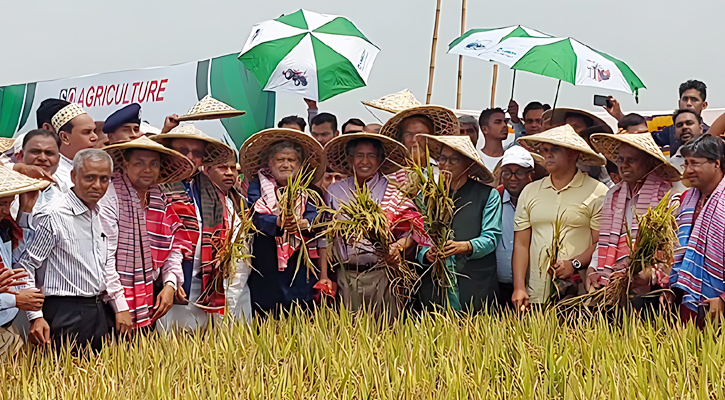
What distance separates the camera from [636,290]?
511 cm

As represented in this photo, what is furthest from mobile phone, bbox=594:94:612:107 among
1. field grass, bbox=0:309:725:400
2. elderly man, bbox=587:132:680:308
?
field grass, bbox=0:309:725:400

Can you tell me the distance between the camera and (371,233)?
5.06 metres

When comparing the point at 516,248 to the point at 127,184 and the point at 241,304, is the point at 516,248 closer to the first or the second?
the point at 241,304

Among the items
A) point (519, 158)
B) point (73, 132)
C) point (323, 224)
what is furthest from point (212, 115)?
point (519, 158)

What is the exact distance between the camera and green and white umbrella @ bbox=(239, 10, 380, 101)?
21.7 ft

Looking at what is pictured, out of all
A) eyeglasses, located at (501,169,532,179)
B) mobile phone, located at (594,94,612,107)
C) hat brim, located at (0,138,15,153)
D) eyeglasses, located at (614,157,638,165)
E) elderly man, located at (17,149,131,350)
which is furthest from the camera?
mobile phone, located at (594,94,612,107)

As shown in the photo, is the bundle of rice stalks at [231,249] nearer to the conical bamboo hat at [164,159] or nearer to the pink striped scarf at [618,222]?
the conical bamboo hat at [164,159]

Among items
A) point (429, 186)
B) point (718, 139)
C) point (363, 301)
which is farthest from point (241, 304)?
point (718, 139)

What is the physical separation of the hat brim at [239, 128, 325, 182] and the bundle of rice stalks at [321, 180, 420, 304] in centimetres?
41

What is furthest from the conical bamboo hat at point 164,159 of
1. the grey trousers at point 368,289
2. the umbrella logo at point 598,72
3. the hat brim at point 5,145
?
the umbrella logo at point 598,72

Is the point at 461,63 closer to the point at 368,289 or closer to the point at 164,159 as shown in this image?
the point at 368,289

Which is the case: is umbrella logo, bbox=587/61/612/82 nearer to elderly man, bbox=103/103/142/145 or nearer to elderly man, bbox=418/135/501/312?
elderly man, bbox=418/135/501/312

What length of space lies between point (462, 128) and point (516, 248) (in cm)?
183

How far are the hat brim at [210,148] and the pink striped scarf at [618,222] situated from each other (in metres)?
2.33
